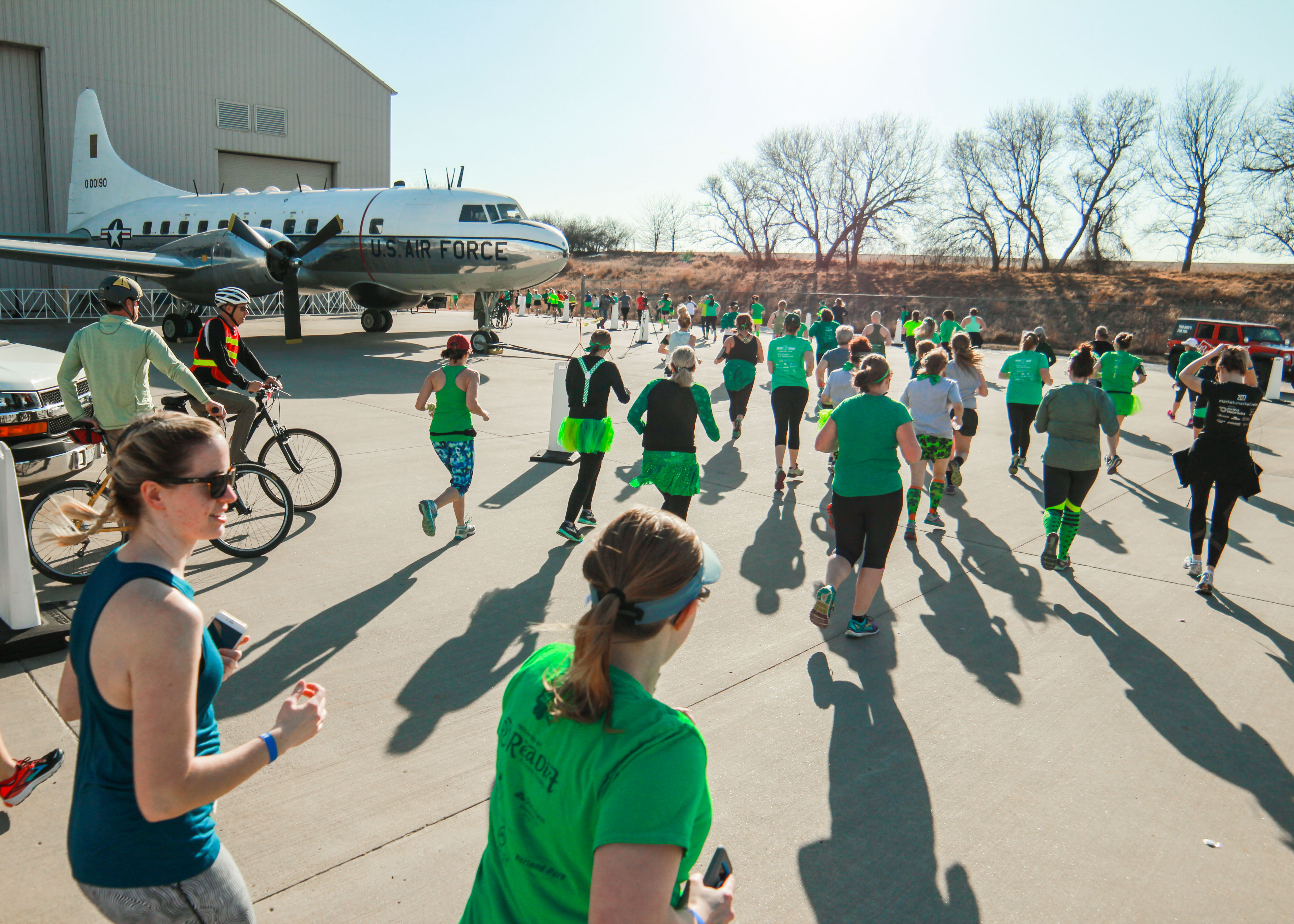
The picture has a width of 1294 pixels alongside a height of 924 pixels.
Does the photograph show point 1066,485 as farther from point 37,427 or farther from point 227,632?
point 37,427

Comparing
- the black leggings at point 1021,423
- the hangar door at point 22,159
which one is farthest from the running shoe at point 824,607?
the hangar door at point 22,159

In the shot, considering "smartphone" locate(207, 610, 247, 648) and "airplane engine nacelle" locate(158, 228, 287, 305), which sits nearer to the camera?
"smartphone" locate(207, 610, 247, 648)

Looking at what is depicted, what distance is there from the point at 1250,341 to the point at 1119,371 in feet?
53.4

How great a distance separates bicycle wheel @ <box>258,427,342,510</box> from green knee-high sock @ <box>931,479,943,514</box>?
19.9ft

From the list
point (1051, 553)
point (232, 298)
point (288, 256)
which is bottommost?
point (1051, 553)

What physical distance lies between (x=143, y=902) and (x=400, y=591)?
4183 mm

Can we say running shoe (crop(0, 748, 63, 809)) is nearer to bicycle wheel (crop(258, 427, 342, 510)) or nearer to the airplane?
bicycle wheel (crop(258, 427, 342, 510))

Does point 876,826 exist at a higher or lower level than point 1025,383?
lower

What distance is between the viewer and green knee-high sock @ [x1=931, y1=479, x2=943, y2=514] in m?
8.00

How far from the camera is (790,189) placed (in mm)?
64250

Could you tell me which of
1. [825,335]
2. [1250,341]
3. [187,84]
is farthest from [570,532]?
[187,84]

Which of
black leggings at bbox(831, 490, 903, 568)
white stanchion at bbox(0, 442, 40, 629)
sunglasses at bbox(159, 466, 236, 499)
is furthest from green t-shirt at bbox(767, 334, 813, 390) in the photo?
sunglasses at bbox(159, 466, 236, 499)

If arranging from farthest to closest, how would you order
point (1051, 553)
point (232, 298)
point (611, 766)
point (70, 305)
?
point (70, 305) < point (232, 298) < point (1051, 553) < point (611, 766)

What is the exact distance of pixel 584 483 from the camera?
7098 millimetres
